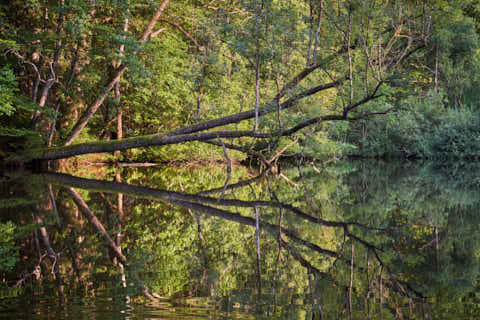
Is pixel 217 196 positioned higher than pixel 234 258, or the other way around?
pixel 217 196

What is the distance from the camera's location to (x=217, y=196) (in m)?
11.3

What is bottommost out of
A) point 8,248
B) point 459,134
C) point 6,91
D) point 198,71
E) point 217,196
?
point 8,248

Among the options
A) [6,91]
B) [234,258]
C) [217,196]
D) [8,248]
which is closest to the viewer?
[234,258]

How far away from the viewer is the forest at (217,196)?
13.5ft

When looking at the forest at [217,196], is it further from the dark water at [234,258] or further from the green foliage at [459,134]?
the green foliage at [459,134]

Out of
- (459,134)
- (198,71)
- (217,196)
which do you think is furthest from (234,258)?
(459,134)

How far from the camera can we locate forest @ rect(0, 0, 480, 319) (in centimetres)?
412

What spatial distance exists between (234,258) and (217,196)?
5.92 meters

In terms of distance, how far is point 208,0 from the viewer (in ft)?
Answer: 72.7

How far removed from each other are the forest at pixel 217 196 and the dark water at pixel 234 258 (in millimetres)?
27

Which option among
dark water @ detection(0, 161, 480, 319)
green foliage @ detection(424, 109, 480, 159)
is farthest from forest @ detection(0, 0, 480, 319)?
green foliage @ detection(424, 109, 480, 159)

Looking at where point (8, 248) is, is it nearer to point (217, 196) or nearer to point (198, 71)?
point (217, 196)

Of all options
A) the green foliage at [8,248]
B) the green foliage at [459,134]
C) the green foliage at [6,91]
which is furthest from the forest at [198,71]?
the green foliage at [459,134]

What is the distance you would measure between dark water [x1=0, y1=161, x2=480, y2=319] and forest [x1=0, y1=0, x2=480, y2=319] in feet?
0.09
